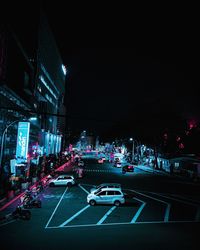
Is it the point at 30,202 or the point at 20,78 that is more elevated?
the point at 20,78

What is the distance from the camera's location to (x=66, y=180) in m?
32.4

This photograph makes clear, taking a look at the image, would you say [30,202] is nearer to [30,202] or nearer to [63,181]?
[30,202]

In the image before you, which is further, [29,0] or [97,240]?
[29,0]

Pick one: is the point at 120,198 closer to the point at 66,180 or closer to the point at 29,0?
the point at 66,180

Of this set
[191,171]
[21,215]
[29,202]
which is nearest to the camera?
[21,215]

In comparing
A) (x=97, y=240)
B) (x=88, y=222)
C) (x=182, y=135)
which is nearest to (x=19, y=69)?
(x=88, y=222)

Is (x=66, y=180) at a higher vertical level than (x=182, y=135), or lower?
lower

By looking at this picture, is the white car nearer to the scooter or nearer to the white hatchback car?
the white hatchback car

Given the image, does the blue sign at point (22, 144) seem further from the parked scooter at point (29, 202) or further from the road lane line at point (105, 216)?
the road lane line at point (105, 216)

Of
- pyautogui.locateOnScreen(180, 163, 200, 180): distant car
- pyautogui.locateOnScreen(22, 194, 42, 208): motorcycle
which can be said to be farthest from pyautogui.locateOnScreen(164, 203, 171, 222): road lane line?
pyautogui.locateOnScreen(180, 163, 200, 180): distant car

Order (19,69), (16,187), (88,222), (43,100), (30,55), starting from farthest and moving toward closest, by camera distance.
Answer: (43,100), (30,55), (19,69), (16,187), (88,222)

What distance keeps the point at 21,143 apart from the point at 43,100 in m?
39.5

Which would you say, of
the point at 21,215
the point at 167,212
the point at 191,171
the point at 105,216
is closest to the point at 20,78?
the point at 21,215

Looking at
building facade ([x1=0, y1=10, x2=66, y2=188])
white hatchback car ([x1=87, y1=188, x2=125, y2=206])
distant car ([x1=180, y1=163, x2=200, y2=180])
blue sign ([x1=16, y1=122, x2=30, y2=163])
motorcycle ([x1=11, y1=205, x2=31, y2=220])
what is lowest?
motorcycle ([x1=11, y1=205, x2=31, y2=220])
